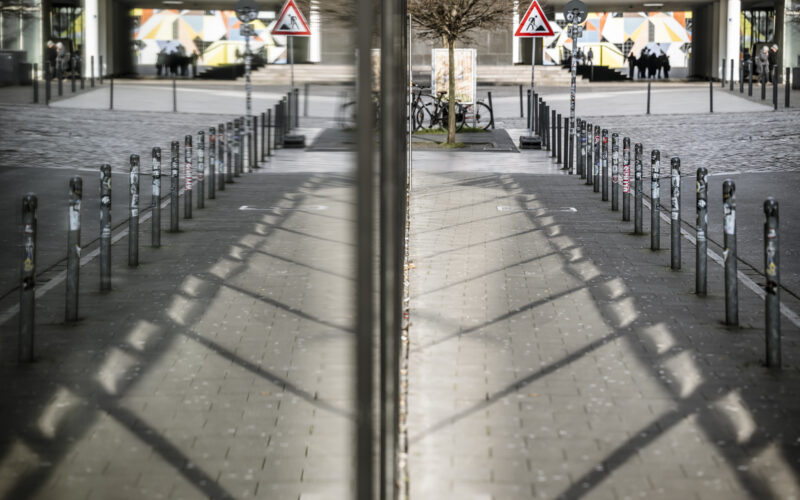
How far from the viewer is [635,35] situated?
67188 mm

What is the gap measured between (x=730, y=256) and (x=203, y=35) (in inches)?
1868

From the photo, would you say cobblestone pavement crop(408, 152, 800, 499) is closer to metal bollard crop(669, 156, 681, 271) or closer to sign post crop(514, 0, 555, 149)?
metal bollard crop(669, 156, 681, 271)

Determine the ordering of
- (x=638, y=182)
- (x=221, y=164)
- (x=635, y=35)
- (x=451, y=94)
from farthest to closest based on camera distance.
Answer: (x=635, y=35) < (x=451, y=94) < (x=638, y=182) < (x=221, y=164)

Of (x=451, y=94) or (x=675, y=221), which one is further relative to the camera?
(x=451, y=94)

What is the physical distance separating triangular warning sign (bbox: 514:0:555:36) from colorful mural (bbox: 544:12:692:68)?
4217cm

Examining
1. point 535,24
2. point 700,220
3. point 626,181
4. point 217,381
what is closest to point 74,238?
point 700,220

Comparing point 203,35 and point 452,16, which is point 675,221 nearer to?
point 452,16

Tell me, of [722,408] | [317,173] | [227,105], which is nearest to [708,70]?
[227,105]

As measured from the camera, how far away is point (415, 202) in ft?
47.3

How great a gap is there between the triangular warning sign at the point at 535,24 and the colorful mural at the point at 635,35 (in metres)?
42.2

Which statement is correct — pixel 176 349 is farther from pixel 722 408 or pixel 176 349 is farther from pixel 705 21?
pixel 705 21

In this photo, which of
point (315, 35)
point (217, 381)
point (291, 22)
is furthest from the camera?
point (217, 381)

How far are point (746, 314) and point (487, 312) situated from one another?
5.14 feet

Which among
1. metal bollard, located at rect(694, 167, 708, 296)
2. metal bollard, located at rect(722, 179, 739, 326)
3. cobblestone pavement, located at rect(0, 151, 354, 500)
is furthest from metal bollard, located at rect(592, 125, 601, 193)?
cobblestone pavement, located at rect(0, 151, 354, 500)
